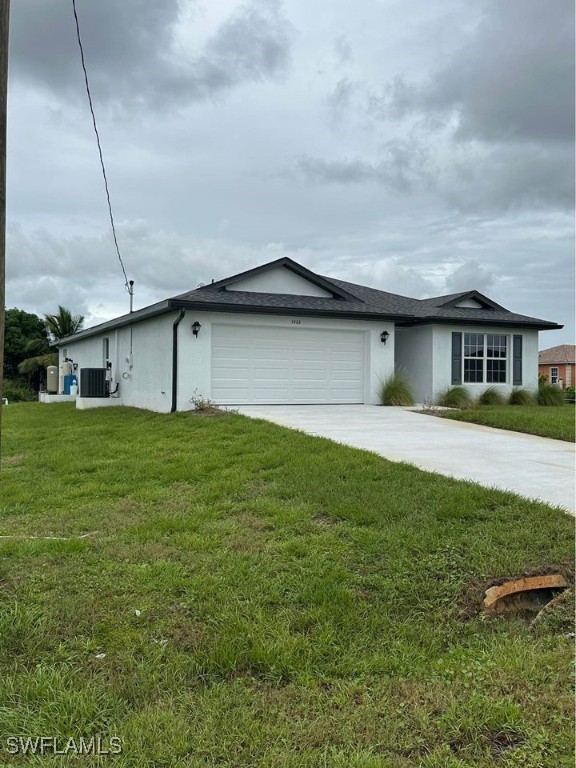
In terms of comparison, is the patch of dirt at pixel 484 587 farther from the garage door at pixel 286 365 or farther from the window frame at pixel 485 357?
the window frame at pixel 485 357

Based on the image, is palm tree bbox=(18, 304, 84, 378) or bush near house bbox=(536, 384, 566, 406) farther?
palm tree bbox=(18, 304, 84, 378)

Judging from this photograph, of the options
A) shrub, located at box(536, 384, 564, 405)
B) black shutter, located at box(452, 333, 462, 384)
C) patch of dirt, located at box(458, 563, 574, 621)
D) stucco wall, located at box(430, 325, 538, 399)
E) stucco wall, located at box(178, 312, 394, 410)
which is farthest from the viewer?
shrub, located at box(536, 384, 564, 405)

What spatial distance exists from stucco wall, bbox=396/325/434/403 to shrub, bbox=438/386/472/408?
76 cm

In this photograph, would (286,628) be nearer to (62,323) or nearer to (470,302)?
(470,302)

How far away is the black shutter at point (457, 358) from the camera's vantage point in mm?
17844

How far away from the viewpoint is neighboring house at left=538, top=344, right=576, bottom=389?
47134 mm

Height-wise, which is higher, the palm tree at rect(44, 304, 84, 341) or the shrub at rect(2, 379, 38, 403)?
the palm tree at rect(44, 304, 84, 341)

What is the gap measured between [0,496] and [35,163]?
336 inches

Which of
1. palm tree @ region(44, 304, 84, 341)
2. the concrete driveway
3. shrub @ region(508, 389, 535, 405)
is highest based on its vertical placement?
palm tree @ region(44, 304, 84, 341)

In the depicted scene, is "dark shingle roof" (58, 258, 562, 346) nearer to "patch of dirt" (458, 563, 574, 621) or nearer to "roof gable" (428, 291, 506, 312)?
"roof gable" (428, 291, 506, 312)

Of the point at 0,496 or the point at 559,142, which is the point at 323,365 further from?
the point at 0,496

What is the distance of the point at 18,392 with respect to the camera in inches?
1454

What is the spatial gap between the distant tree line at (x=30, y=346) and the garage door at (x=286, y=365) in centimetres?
2513

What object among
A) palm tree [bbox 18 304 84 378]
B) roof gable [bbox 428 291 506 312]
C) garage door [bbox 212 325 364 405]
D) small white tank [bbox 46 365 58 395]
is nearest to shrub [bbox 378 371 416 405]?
garage door [bbox 212 325 364 405]
